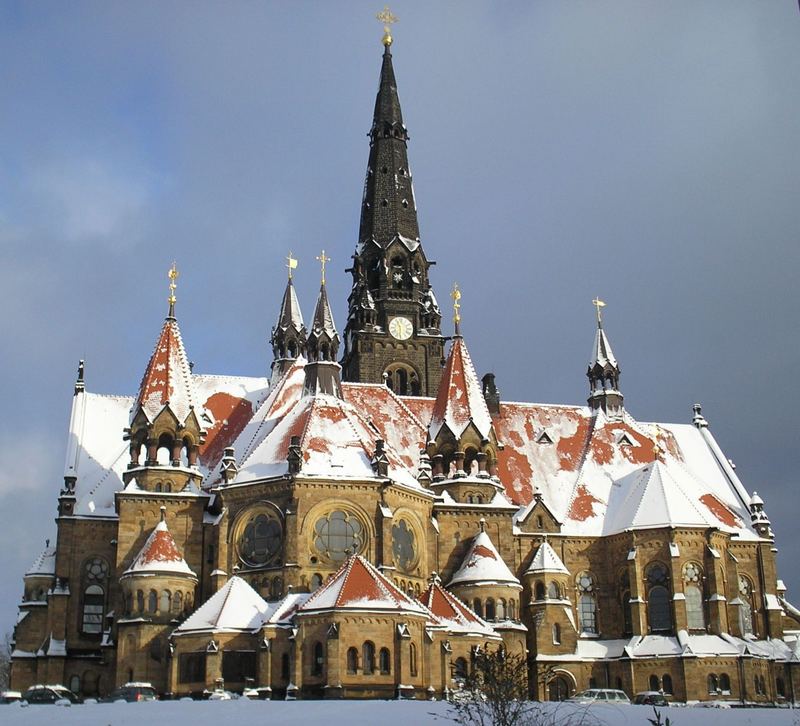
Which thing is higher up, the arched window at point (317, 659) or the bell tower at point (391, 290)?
the bell tower at point (391, 290)

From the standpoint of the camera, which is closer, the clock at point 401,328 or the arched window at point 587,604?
the arched window at point 587,604

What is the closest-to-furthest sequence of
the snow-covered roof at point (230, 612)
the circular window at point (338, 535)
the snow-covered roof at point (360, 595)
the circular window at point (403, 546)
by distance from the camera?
the snow-covered roof at point (360, 595), the snow-covered roof at point (230, 612), the circular window at point (338, 535), the circular window at point (403, 546)

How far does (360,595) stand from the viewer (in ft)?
177

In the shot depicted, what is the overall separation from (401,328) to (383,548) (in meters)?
32.4

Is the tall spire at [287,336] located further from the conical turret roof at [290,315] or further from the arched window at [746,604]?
the arched window at [746,604]

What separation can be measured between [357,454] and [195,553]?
10.1m

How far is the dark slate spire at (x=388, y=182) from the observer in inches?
3656

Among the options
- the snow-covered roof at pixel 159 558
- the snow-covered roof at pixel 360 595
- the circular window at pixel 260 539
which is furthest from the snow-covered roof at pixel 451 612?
the snow-covered roof at pixel 159 558

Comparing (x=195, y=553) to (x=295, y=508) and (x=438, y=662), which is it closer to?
(x=295, y=508)

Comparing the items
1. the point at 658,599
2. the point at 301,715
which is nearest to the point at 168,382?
the point at 658,599

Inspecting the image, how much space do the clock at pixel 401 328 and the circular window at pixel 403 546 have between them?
2823 cm

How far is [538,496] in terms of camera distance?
71062mm

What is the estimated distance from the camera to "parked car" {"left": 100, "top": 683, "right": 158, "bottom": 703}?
1959 inches

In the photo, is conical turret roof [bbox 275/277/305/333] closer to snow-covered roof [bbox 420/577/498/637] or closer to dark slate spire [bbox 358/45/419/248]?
dark slate spire [bbox 358/45/419/248]
